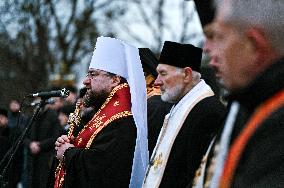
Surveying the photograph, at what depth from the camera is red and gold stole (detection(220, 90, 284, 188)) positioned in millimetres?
1965

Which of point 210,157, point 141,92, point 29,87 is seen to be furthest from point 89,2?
point 210,157

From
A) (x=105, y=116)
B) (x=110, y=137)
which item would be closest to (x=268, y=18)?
(x=110, y=137)

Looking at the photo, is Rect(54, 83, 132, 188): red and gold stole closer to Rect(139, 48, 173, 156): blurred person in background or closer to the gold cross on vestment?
Rect(139, 48, 173, 156): blurred person in background

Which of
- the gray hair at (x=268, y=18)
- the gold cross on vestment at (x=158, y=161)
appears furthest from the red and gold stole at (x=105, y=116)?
the gray hair at (x=268, y=18)

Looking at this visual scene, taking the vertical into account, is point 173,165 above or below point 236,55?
below

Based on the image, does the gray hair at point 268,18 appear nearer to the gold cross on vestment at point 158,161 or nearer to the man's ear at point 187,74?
the gold cross on vestment at point 158,161

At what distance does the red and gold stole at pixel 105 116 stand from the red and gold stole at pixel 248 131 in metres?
3.23

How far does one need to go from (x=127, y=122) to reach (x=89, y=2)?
20.5 m

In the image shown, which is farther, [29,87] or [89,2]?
[89,2]

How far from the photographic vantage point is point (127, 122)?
5184 mm

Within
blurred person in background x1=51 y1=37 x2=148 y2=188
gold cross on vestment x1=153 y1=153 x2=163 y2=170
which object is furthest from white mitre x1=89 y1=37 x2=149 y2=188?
gold cross on vestment x1=153 y1=153 x2=163 y2=170

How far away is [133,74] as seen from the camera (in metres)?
5.42

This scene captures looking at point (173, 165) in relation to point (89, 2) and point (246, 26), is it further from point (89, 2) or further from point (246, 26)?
point (89, 2)

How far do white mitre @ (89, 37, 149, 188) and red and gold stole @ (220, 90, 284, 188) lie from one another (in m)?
3.10
